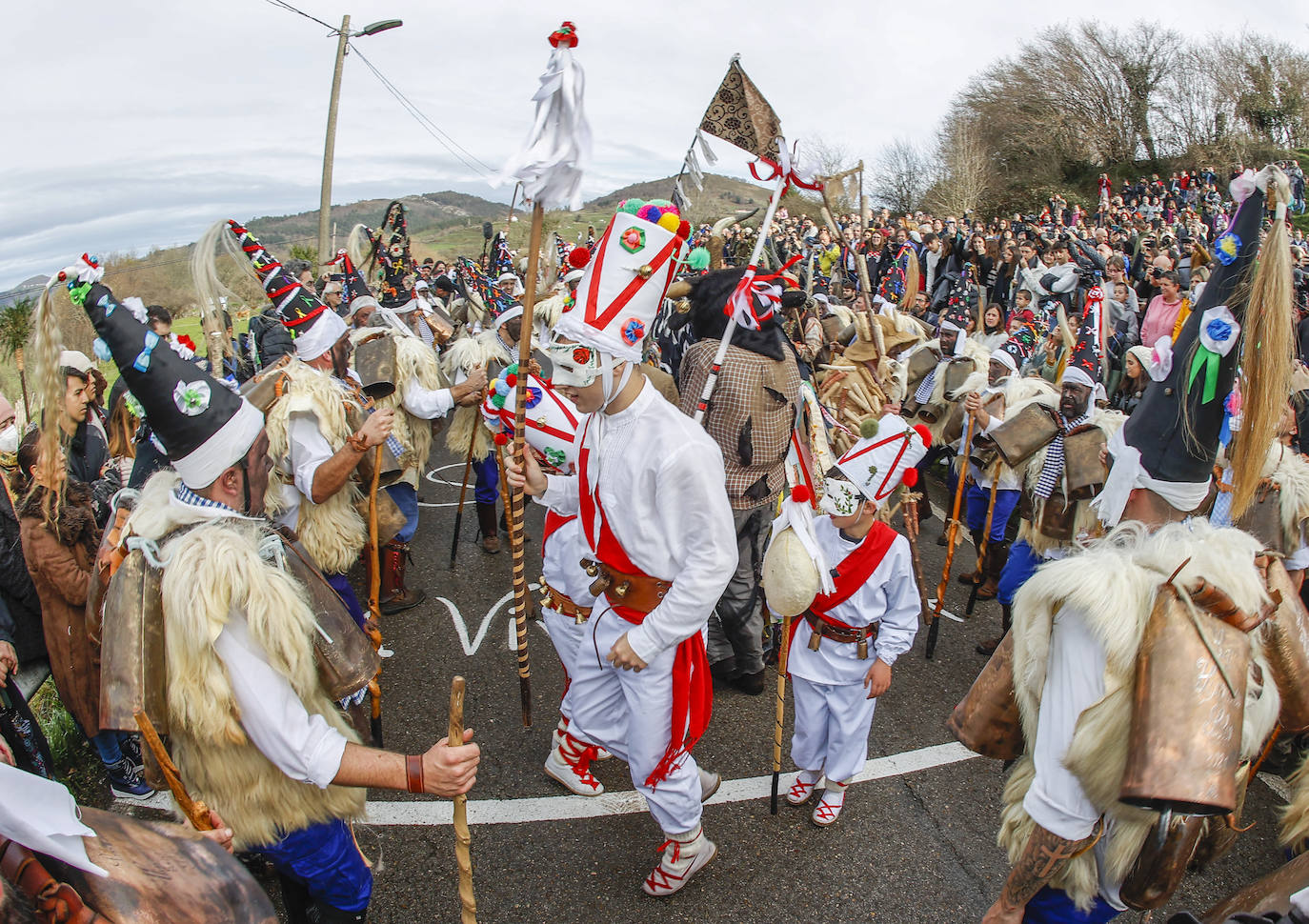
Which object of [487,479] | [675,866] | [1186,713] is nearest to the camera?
[1186,713]

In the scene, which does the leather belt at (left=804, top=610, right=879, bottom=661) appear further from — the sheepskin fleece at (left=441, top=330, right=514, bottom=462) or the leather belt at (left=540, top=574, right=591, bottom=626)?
the sheepskin fleece at (left=441, top=330, right=514, bottom=462)

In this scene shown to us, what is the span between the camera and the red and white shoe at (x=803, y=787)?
141 inches

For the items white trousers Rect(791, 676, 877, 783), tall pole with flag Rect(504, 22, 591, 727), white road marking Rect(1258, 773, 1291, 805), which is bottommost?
white road marking Rect(1258, 773, 1291, 805)

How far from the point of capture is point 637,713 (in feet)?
9.66

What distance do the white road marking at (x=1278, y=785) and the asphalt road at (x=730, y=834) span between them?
1.4 inches

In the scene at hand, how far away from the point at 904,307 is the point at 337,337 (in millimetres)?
6704

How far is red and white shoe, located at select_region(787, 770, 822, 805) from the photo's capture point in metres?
3.59

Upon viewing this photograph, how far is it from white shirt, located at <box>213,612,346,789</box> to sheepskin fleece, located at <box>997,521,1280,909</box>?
6.29 ft

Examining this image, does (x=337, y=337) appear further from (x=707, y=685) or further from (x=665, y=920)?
(x=665, y=920)

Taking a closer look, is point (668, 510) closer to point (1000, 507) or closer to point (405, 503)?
point (405, 503)

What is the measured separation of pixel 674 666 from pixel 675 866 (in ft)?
2.68

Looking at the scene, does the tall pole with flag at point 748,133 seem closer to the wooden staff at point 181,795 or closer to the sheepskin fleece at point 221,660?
the sheepskin fleece at point 221,660

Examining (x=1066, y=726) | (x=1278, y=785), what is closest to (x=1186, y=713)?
(x=1066, y=726)

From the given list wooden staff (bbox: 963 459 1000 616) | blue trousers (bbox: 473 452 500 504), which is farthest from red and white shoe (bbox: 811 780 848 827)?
blue trousers (bbox: 473 452 500 504)
